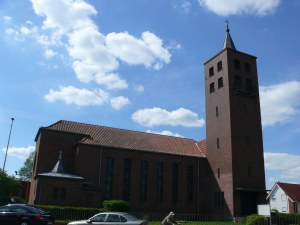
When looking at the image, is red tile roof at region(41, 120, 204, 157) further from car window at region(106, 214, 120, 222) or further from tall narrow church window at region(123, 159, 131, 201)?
car window at region(106, 214, 120, 222)

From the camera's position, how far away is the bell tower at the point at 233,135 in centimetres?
3297

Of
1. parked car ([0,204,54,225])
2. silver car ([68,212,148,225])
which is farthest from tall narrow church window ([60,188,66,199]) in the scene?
silver car ([68,212,148,225])

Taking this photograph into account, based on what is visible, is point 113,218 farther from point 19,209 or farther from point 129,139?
point 129,139

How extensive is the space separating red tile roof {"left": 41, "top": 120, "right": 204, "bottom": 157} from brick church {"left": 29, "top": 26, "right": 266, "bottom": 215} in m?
0.12

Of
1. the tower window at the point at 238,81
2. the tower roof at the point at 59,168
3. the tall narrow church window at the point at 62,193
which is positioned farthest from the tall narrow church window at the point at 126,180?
the tower window at the point at 238,81

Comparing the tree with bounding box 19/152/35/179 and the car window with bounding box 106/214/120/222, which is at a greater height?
the tree with bounding box 19/152/35/179

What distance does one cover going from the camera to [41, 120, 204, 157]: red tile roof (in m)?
34.8

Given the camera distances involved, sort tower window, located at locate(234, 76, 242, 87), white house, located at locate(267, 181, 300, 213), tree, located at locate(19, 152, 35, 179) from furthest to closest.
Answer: tree, located at locate(19, 152, 35, 179)
white house, located at locate(267, 181, 300, 213)
tower window, located at locate(234, 76, 242, 87)

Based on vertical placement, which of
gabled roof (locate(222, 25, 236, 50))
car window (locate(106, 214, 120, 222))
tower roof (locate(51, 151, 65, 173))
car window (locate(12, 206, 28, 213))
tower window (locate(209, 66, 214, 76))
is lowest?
car window (locate(106, 214, 120, 222))

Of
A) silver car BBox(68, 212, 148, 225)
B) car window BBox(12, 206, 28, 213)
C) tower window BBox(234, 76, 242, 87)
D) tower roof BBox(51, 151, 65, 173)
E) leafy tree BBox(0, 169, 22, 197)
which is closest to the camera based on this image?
silver car BBox(68, 212, 148, 225)

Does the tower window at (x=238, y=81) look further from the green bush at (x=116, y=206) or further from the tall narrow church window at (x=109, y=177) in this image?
the green bush at (x=116, y=206)

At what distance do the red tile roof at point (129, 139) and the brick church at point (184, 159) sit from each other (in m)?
0.12

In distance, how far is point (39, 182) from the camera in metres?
27.6

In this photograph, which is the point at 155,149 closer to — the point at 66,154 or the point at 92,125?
the point at 92,125
